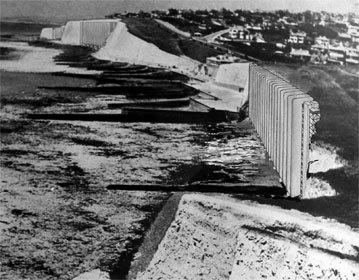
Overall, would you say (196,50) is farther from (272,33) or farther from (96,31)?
(96,31)

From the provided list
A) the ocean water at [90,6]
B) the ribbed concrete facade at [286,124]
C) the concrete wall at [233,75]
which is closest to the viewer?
the ribbed concrete facade at [286,124]

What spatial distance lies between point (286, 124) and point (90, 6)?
1332 mm

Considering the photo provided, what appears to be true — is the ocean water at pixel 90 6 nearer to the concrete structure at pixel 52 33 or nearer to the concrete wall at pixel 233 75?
the concrete structure at pixel 52 33

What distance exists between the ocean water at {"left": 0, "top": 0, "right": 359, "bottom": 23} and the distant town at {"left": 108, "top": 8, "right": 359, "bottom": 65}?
3cm

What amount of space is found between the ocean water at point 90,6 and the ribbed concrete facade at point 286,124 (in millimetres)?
484

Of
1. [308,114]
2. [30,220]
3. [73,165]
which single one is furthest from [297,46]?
[30,220]

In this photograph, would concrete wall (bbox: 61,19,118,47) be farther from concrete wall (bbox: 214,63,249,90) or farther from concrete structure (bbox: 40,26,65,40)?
concrete wall (bbox: 214,63,249,90)

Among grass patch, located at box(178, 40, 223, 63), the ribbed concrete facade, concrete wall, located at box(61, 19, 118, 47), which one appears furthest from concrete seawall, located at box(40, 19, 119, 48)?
the ribbed concrete facade

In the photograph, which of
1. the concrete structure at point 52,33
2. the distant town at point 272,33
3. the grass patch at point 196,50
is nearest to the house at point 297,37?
the distant town at point 272,33

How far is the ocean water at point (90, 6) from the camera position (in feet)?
9.18

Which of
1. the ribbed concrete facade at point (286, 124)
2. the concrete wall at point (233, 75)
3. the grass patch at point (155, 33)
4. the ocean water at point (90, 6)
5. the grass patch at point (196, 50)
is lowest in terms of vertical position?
the ribbed concrete facade at point (286, 124)

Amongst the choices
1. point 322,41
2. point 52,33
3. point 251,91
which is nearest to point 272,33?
point 322,41

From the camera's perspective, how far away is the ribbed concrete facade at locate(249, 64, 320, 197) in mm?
2354

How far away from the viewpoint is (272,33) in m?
2.81
